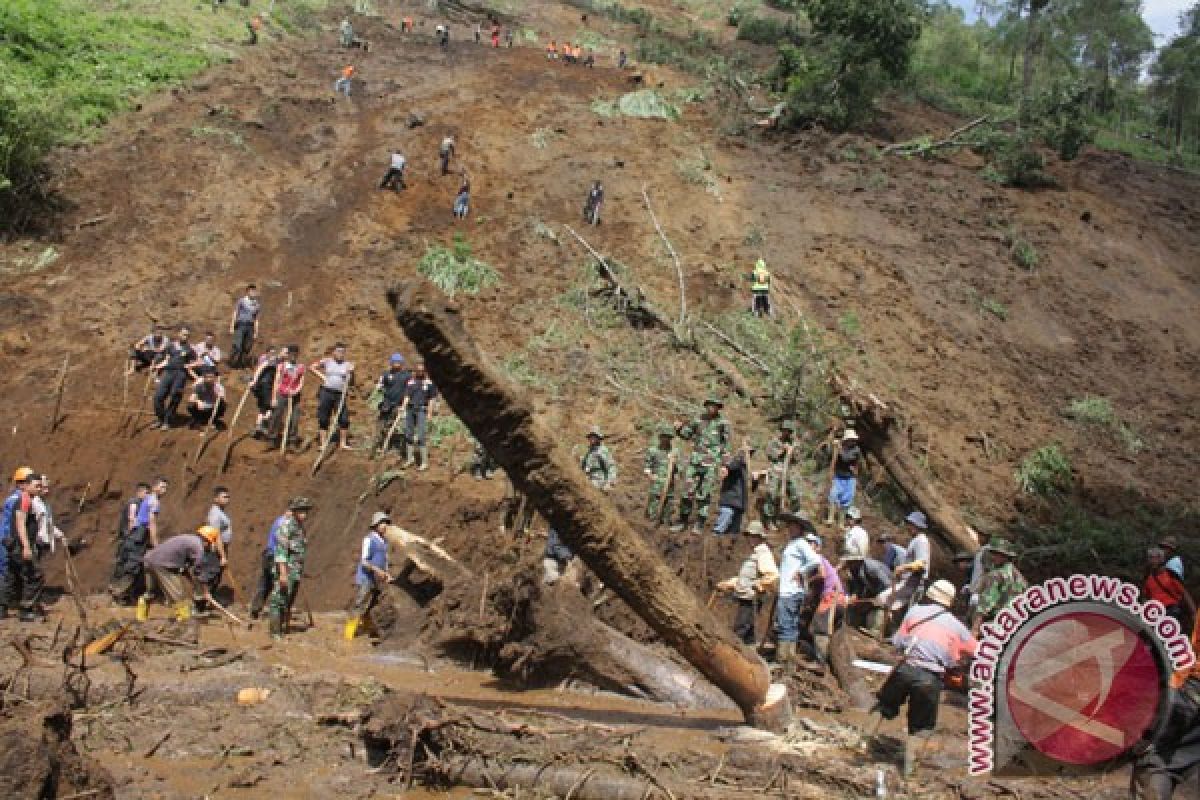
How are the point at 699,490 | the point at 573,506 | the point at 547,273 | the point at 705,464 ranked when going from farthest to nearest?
the point at 547,273 → the point at 699,490 → the point at 705,464 → the point at 573,506

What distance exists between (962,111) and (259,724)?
3851 centimetres

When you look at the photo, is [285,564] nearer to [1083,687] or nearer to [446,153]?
[1083,687]

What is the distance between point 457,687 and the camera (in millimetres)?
9672

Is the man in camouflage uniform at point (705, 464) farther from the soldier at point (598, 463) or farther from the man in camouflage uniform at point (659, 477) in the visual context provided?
the soldier at point (598, 463)

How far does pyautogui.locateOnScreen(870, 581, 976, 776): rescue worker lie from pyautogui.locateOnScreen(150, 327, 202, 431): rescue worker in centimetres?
1259

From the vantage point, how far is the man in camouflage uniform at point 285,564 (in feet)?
36.4

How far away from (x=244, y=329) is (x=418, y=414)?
4752mm

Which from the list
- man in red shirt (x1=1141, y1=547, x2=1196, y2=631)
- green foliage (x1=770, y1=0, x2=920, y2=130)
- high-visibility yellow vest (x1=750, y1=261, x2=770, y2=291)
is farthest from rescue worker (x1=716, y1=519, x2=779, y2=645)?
green foliage (x1=770, y1=0, x2=920, y2=130)

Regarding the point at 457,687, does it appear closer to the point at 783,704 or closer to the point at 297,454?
the point at 783,704

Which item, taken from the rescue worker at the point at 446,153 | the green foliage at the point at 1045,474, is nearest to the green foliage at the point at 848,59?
the rescue worker at the point at 446,153

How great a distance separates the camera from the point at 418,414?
15.5 metres

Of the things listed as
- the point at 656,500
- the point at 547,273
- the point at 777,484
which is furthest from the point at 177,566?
the point at 547,273

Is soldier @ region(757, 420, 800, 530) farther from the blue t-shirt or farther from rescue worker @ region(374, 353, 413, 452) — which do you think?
the blue t-shirt

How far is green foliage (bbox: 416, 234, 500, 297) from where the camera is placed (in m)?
21.5
